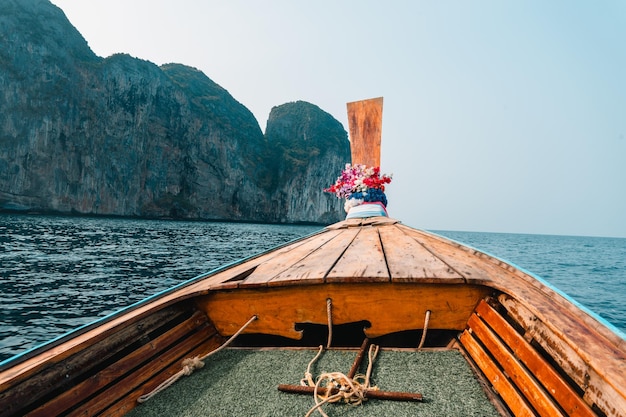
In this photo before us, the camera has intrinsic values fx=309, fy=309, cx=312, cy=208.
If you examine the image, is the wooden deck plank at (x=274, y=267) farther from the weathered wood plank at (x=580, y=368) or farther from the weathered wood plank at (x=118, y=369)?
the weathered wood plank at (x=580, y=368)

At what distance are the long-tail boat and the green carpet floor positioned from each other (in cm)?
1

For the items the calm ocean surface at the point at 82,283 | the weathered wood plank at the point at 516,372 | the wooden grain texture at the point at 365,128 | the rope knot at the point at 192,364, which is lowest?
the calm ocean surface at the point at 82,283

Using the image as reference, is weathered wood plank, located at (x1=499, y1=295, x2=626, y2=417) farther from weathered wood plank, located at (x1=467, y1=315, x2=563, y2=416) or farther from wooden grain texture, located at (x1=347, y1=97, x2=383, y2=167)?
wooden grain texture, located at (x1=347, y1=97, x2=383, y2=167)

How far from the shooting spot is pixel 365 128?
24.1ft

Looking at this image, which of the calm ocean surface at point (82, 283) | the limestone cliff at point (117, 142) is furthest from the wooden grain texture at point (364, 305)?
the limestone cliff at point (117, 142)

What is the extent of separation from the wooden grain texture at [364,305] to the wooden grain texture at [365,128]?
195 inches

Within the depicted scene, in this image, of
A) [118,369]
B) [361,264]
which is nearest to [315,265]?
[361,264]

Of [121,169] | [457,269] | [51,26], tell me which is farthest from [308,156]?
[457,269]

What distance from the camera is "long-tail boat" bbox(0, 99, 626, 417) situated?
1.48 meters

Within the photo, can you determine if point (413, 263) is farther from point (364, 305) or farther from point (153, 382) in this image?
point (153, 382)

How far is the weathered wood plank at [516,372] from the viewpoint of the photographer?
4.53 ft

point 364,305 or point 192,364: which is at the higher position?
point 364,305

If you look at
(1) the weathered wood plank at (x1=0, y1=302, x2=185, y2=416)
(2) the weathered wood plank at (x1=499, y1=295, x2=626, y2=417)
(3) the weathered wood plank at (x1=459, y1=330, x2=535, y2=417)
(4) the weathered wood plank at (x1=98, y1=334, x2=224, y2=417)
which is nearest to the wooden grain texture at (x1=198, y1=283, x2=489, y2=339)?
(3) the weathered wood plank at (x1=459, y1=330, x2=535, y2=417)

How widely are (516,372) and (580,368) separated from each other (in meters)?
0.34
